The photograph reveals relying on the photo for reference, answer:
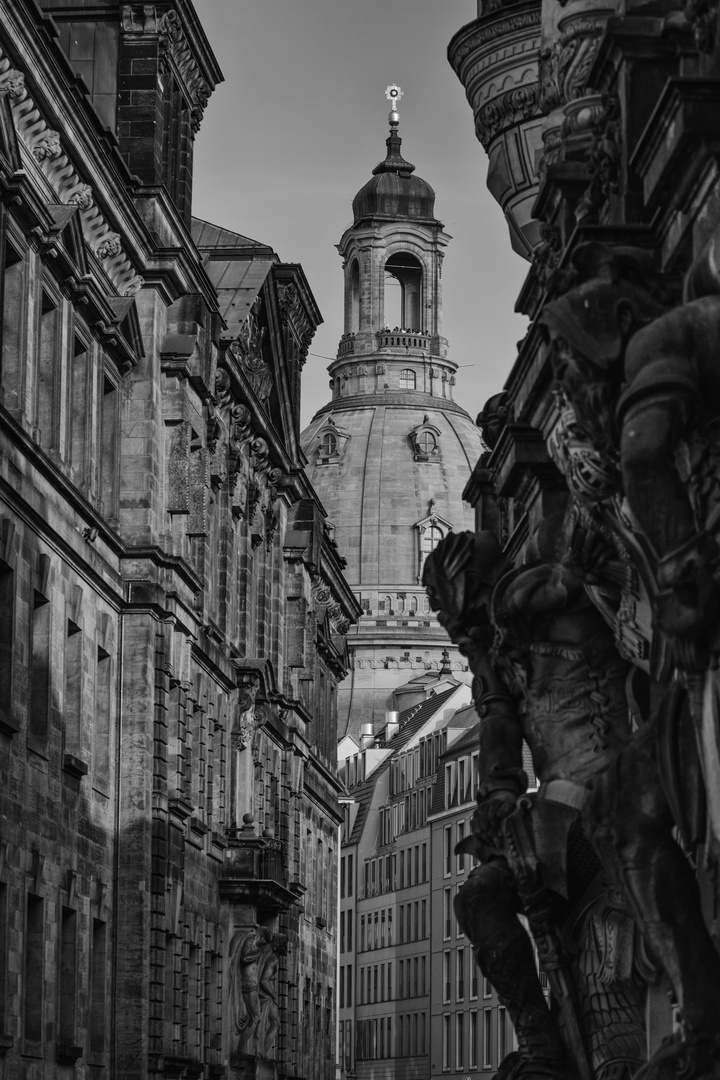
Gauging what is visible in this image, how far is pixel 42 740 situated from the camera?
4688 cm

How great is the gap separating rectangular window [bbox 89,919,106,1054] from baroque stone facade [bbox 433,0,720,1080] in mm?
30278

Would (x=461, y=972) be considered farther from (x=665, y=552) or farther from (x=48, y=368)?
(x=665, y=552)

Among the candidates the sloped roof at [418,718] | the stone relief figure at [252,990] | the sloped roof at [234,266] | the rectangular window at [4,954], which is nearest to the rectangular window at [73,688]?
the rectangular window at [4,954]

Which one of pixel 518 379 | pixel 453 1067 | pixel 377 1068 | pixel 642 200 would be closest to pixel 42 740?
pixel 518 379

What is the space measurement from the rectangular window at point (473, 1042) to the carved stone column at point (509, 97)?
114m

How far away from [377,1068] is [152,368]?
113m

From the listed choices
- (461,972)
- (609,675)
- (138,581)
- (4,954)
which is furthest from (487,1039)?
(609,675)

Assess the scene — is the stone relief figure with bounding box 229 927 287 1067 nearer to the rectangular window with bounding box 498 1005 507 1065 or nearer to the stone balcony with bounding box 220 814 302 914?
the stone balcony with bounding box 220 814 302 914

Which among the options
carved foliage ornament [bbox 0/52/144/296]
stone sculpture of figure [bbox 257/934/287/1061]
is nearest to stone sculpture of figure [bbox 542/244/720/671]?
carved foliage ornament [bbox 0/52/144/296]

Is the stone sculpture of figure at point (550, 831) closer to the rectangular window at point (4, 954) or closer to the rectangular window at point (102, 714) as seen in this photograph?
the rectangular window at point (4, 954)

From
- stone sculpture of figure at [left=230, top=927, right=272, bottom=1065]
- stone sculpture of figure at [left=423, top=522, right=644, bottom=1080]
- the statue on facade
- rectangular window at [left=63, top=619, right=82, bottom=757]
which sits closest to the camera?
the statue on facade

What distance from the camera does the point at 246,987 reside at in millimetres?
69750

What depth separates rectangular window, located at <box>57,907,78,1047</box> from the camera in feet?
162

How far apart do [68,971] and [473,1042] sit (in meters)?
90.9
